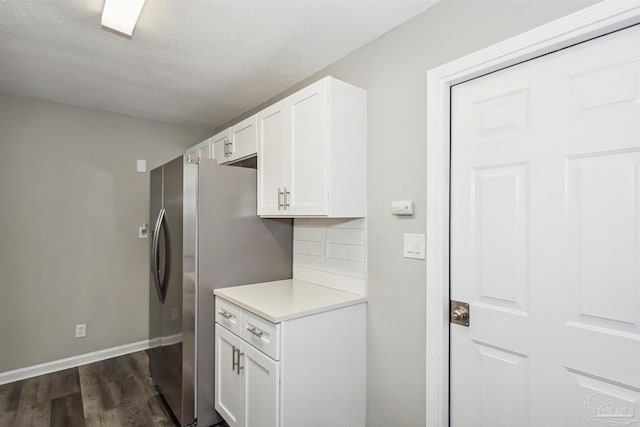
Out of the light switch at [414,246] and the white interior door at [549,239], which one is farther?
the light switch at [414,246]

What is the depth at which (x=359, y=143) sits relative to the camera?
194cm

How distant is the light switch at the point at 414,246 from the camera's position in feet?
5.45

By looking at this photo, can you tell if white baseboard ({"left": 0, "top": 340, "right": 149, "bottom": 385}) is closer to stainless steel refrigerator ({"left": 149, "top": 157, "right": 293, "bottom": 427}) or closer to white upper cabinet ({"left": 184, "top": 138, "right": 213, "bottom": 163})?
stainless steel refrigerator ({"left": 149, "top": 157, "right": 293, "bottom": 427})

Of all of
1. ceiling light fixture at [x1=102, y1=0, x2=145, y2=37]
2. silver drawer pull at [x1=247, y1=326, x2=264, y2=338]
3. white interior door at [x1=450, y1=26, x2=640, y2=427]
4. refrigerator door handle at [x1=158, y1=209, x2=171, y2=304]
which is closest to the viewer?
white interior door at [x1=450, y1=26, x2=640, y2=427]

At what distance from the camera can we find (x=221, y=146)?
9.50ft

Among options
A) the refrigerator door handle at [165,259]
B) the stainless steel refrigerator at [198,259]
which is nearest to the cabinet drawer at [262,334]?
the stainless steel refrigerator at [198,259]

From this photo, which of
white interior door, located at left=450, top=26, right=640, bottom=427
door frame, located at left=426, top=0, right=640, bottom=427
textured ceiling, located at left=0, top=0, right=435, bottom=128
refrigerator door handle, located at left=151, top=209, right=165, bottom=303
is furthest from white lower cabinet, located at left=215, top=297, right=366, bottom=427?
textured ceiling, located at left=0, top=0, right=435, bottom=128

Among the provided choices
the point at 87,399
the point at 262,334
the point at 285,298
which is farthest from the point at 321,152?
the point at 87,399

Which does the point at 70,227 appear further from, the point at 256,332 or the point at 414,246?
the point at 414,246

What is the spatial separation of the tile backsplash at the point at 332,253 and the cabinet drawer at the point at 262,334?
0.60 metres

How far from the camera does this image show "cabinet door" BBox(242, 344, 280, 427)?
161 cm

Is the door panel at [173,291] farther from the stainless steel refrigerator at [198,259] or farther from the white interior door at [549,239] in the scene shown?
the white interior door at [549,239]

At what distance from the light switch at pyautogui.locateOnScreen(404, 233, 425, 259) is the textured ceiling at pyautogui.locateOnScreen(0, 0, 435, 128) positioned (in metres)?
1.14

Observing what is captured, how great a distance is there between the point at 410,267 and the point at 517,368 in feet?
2.00
